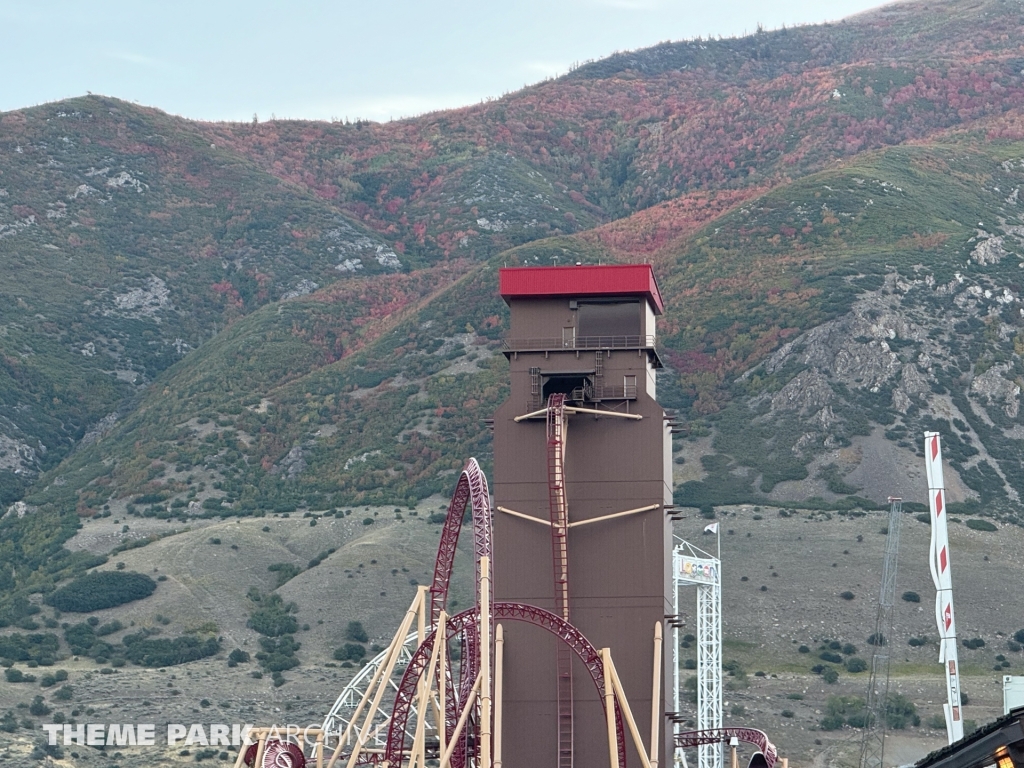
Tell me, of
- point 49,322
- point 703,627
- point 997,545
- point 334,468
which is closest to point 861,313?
point 997,545

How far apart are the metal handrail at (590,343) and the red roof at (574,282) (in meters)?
1.58

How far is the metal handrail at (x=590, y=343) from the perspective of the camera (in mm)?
67250

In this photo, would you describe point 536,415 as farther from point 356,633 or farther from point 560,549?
point 356,633

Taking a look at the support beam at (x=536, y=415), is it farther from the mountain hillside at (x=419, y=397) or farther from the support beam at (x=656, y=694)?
the mountain hillside at (x=419, y=397)

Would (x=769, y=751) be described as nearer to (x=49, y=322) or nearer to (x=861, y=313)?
(x=861, y=313)

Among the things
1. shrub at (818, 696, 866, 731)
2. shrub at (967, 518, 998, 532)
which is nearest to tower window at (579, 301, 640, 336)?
shrub at (818, 696, 866, 731)

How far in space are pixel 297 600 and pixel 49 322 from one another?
73.4m

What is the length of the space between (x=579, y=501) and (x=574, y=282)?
7.95 m

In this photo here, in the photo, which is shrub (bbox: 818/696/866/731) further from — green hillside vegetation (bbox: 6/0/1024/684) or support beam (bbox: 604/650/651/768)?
support beam (bbox: 604/650/651/768)

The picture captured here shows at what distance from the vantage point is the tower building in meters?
64.6

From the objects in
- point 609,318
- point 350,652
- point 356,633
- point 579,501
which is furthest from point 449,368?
point 579,501

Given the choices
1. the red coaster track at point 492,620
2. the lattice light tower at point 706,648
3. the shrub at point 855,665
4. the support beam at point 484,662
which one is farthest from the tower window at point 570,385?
the shrub at point 855,665

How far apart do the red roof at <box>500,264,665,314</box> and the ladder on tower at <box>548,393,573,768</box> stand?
4.32 meters

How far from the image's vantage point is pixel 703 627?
8150 centimetres
